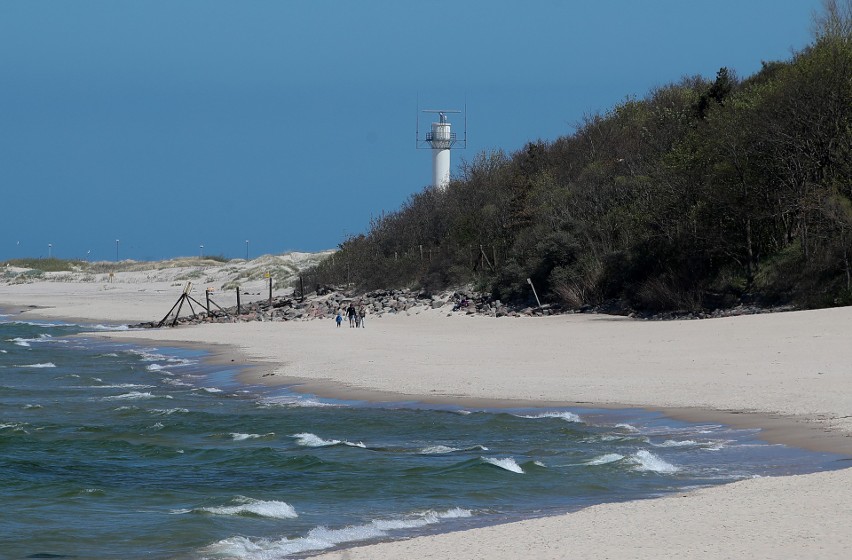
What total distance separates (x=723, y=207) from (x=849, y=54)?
6180 mm

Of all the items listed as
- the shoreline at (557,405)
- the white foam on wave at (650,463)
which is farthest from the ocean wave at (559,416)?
the white foam on wave at (650,463)

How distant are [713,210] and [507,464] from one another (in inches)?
954

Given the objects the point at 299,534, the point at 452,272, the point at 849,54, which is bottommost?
the point at 299,534

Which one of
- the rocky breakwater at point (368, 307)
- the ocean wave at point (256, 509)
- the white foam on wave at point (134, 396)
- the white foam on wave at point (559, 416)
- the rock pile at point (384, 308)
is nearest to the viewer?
the ocean wave at point (256, 509)

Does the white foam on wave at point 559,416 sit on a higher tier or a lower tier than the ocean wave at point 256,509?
higher

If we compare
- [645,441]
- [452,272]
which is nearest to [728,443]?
[645,441]

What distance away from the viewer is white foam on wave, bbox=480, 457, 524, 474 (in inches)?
568

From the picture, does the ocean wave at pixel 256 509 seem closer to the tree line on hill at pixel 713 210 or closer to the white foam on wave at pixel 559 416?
the white foam on wave at pixel 559 416

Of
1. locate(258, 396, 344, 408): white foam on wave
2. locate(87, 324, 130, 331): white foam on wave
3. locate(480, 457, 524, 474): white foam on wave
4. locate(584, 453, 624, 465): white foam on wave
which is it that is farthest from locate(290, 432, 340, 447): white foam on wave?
locate(87, 324, 130, 331): white foam on wave

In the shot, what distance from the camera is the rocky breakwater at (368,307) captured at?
43.8 metres

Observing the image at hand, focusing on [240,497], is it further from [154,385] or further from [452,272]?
[452,272]

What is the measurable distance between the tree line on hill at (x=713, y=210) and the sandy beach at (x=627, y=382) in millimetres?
3377

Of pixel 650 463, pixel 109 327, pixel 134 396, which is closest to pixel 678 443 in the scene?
pixel 650 463

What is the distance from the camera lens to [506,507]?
40.7ft
